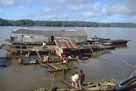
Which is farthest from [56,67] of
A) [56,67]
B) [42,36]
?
[42,36]

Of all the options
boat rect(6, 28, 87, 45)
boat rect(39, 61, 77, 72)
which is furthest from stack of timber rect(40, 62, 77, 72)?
boat rect(6, 28, 87, 45)

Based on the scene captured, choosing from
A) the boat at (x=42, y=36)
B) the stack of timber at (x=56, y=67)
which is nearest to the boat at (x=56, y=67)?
the stack of timber at (x=56, y=67)

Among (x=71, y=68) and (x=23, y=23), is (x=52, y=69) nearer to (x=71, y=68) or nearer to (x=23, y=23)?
(x=71, y=68)

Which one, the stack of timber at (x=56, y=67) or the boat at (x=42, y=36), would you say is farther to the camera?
the boat at (x=42, y=36)

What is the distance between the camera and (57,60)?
3097cm

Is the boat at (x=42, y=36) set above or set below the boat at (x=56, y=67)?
above

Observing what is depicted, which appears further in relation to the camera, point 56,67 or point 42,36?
point 42,36

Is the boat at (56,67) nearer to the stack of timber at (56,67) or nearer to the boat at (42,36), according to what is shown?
the stack of timber at (56,67)

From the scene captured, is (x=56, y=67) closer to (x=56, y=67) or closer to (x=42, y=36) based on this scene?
(x=56, y=67)

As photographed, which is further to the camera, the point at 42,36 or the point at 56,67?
the point at 42,36

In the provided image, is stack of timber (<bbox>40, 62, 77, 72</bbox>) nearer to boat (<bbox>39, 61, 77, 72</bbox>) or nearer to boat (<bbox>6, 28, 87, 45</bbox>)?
boat (<bbox>39, 61, 77, 72</bbox>)

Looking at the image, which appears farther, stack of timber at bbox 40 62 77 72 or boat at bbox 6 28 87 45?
boat at bbox 6 28 87 45

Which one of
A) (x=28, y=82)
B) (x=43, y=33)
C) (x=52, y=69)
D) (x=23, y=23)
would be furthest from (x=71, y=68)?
(x=23, y=23)

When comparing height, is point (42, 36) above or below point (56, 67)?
above
